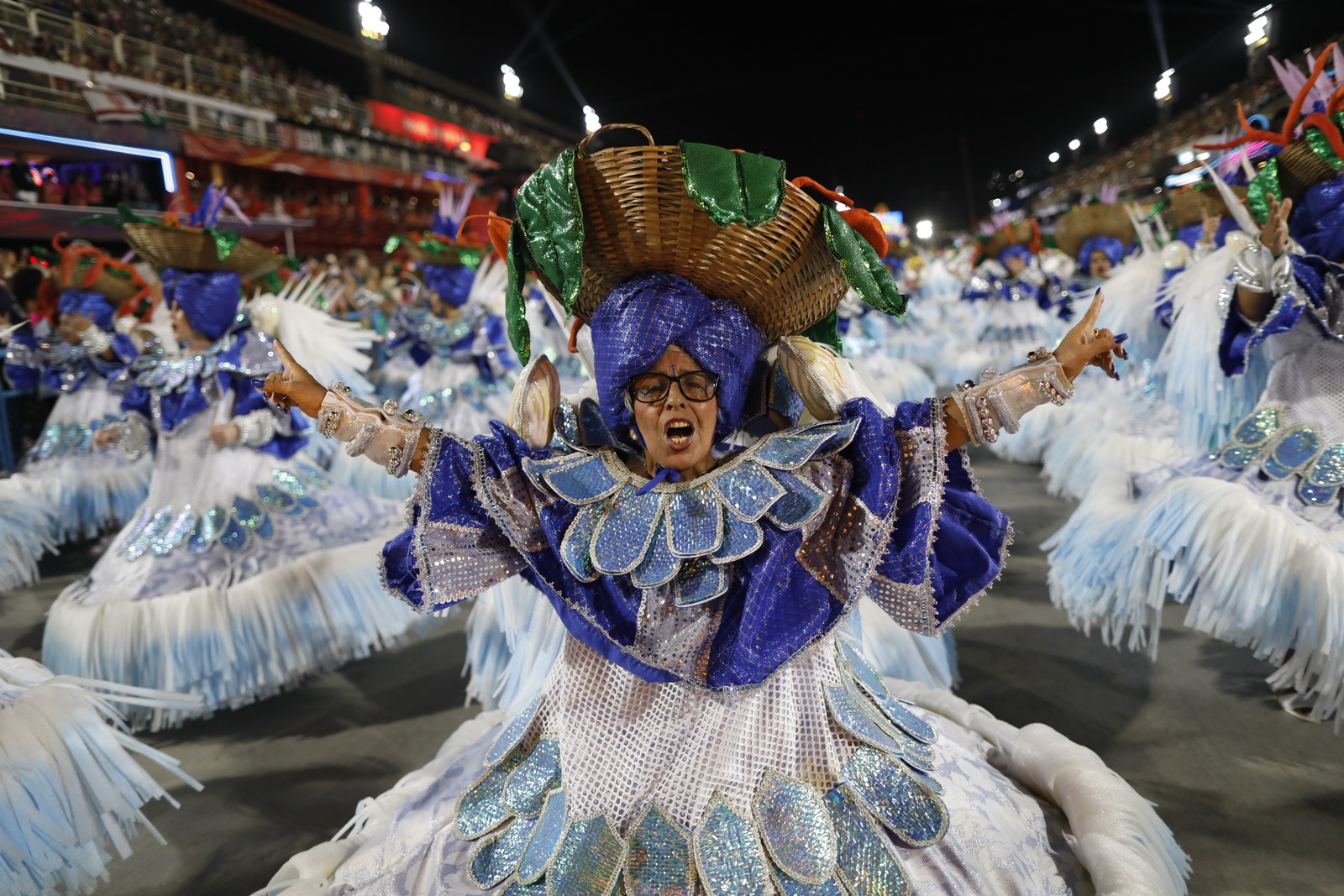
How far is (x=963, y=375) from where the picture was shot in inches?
360

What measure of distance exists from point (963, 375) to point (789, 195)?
27.8 ft

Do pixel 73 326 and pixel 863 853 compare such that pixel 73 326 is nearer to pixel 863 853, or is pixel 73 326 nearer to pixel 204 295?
pixel 204 295

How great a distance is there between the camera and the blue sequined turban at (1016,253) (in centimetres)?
862

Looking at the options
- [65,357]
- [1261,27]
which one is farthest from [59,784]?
[1261,27]

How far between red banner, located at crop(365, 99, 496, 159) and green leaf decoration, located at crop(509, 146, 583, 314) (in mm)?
14434

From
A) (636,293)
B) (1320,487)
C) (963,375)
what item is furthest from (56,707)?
(963,375)

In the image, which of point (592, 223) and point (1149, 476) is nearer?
point (592, 223)

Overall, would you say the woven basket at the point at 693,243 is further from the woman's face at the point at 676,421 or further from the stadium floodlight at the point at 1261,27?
the stadium floodlight at the point at 1261,27

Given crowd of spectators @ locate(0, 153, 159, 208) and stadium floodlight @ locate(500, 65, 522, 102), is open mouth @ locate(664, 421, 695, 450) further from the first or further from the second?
stadium floodlight @ locate(500, 65, 522, 102)

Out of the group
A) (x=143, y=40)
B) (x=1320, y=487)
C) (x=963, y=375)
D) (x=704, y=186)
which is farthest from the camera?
(x=963, y=375)

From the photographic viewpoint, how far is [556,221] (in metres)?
1.27

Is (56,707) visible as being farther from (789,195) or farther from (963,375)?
(963,375)

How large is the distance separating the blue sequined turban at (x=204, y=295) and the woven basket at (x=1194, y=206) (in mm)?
4306

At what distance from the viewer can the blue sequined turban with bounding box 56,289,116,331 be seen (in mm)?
5176
